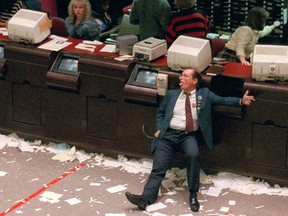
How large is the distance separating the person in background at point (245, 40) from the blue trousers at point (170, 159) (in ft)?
4.27

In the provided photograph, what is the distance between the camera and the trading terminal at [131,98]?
7.28 metres

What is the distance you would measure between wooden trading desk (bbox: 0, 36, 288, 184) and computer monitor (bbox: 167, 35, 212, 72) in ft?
0.37

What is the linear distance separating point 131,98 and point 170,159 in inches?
33.0

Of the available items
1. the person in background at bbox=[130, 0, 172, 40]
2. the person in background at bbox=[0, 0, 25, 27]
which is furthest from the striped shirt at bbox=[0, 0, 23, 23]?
the person in background at bbox=[130, 0, 172, 40]

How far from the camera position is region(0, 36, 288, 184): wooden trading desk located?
24.0 ft

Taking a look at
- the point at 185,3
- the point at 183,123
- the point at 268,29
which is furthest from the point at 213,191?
the point at 268,29

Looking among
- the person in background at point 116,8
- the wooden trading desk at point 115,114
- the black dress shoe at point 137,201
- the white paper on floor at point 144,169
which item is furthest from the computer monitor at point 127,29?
the black dress shoe at point 137,201

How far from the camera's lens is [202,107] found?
7.25m

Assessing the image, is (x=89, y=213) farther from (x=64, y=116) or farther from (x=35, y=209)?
(x=64, y=116)

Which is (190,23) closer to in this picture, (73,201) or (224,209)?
(224,209)

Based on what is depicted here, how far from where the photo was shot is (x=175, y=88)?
24.8 ft

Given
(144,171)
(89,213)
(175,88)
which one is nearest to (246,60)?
(175,88)

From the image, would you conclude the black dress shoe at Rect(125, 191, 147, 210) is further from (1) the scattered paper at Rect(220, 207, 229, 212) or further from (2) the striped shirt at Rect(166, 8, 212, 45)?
(2) the striped shirt at Rect(166, 8, 212, 45)

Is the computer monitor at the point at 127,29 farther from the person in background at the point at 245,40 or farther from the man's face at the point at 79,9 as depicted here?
the person in background at the point at 245,40
